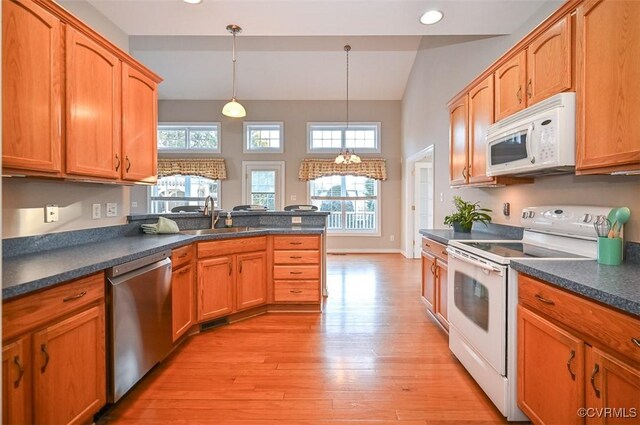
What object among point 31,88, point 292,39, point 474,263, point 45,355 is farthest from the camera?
point 292,39

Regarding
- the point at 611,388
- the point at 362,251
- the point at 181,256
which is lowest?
the point at 362,251

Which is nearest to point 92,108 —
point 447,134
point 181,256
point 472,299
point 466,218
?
point 181,256

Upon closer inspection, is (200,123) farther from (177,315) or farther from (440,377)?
(440,377)

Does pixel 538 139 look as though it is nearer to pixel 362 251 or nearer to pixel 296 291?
pixel 296 291

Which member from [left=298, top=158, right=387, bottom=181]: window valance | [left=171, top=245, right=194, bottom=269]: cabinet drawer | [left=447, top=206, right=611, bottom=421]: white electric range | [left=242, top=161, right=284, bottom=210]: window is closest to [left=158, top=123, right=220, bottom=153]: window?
[left=242, top=161, right=284, bottom=210]: window

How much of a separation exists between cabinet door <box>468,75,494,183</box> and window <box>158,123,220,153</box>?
18.8 ft

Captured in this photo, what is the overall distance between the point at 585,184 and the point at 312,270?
7.58 ft

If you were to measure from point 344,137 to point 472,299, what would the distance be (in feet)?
18.7

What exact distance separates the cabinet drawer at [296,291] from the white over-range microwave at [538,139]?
1980 millimetres

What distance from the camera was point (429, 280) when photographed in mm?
3084

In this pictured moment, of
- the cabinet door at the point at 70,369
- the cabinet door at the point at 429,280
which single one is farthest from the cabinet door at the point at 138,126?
the cabinet door at the point at 429,280

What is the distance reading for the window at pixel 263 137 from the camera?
719 cm

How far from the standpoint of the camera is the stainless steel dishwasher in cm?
173

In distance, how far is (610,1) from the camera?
4.79 ft
